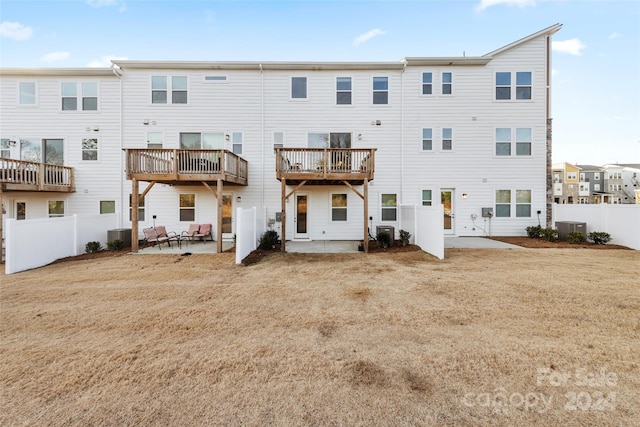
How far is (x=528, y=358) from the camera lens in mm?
3066

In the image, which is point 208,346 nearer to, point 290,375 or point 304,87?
point 290,375

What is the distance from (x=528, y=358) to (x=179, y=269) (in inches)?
306

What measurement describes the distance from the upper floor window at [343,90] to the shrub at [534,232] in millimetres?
10332

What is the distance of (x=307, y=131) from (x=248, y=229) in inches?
232

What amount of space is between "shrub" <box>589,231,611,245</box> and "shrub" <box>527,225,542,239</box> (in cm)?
165

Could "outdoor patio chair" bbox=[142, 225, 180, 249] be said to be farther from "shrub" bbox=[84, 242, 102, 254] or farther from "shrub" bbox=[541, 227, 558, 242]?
"shrub" bbox=[541, 227, 558, 242]

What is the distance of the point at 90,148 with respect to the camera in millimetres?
12180

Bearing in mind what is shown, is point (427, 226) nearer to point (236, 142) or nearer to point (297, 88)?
point (297, 88)

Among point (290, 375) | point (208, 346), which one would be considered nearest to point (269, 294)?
point (208, 346)

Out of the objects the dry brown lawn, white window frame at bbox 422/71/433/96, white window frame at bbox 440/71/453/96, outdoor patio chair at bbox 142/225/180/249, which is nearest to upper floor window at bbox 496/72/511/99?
white window frame at bbox 440/71/453/96

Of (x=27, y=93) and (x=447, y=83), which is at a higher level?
(x=447, y=83)

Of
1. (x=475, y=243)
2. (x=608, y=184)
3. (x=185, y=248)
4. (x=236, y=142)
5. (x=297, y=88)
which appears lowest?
(x=185, y=248)

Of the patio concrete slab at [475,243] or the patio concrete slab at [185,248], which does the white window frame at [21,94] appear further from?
the patio concrete slab at [475,243]

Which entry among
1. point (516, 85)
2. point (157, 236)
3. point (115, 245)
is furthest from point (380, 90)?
point (115, 245)
